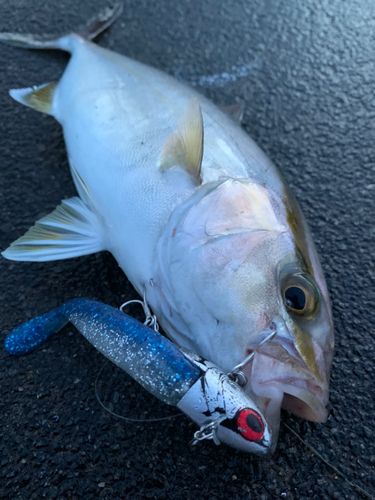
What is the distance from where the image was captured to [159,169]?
5.40 feet

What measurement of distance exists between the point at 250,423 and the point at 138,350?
362mm

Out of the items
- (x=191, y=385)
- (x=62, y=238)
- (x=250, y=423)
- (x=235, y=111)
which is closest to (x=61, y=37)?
(x=235, y=111)

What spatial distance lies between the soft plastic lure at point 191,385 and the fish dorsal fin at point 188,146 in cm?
62

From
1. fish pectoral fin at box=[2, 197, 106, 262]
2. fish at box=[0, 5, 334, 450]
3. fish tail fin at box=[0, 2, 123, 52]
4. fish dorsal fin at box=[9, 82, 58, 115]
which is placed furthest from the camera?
fish tail fin at box=[0, 2, 123, 52]

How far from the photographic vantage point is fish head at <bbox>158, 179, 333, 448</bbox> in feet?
4.00

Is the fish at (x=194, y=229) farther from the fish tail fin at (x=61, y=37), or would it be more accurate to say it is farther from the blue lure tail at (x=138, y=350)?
the fish tail fin at (x=61, y=37)

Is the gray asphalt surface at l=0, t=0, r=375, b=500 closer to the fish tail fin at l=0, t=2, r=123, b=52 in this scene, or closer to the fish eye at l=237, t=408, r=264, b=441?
the fish tail fin at l=0, t=2, r=123, b=52

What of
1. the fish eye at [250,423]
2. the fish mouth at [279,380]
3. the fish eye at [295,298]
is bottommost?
the fish eye at [250,423]

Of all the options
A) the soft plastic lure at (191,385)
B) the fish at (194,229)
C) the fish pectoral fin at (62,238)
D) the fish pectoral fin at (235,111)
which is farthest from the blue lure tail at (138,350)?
the fish pectoral fin at (235,111)

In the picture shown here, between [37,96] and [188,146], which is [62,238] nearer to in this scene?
[188,146]

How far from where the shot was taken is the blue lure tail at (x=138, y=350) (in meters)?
1.19

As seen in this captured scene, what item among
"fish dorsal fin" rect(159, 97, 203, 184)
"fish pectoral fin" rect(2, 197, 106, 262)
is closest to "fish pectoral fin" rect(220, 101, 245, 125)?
"fish dorsal fin" rect(159, 97, 203, 184)

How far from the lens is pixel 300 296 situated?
1.33 m

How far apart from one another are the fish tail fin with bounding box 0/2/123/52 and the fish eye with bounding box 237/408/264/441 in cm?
211
